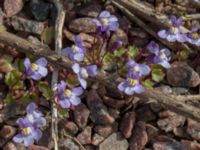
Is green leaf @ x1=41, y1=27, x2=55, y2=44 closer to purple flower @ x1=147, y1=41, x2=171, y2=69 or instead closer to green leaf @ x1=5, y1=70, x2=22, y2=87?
green leaf @ x1=5, y1=70, x2=22, y2=87

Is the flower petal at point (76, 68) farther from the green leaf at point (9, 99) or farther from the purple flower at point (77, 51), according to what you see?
the green leaf at point (9, 99)

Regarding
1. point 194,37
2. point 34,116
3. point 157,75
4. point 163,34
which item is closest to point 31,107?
point 34,116

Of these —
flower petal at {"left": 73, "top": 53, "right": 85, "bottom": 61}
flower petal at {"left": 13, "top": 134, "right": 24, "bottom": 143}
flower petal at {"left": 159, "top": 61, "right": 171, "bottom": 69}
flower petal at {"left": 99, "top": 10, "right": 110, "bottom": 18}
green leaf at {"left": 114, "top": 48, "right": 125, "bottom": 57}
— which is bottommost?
flower petal at {"left": 13, "top": 134, "right": 24, "bottom": 143}

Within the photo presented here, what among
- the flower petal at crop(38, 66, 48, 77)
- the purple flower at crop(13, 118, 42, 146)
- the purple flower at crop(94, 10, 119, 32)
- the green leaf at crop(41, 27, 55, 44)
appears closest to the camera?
the purple flower at crop(13, 118, 42, 146)

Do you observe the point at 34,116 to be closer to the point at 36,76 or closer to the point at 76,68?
the point at 36,76

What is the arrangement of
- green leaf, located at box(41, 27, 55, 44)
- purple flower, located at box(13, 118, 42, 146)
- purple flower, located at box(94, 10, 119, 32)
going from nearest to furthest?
purple flower, located at box(13, 118, 42, 146), purple flower, located at box(94, 10, 119, 32), green leaf, located at box(41, 27, 55, 44)

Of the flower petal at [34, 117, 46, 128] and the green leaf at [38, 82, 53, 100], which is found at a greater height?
the green leaf at [38, 82, 53, 100]

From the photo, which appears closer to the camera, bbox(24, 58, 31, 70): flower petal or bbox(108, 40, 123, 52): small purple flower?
bbox(24, 58, 31, 70): flower petal

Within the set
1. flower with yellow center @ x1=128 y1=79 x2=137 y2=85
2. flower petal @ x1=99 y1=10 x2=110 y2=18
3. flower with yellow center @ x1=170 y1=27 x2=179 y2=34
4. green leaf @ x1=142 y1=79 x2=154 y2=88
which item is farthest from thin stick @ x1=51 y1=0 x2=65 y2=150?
flower with yellow center @ x1=170 y1=27 x2=179 y2=34

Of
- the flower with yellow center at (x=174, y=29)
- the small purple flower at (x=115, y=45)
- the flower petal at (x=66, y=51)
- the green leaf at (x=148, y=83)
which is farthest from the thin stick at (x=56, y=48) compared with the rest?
the flower with yellow center at (x=174, y=29)
